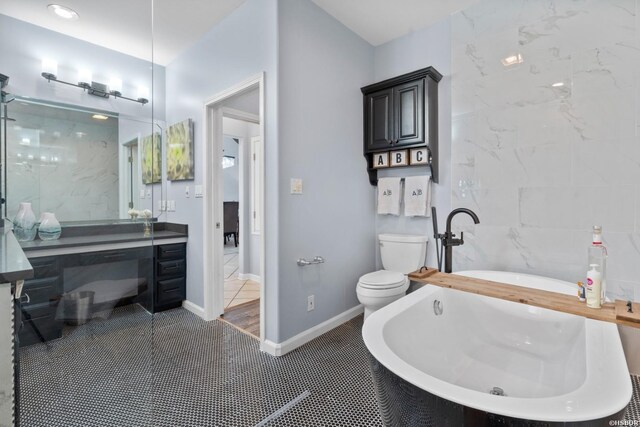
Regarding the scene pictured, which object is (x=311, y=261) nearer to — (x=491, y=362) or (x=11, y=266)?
(x=491, y=362)

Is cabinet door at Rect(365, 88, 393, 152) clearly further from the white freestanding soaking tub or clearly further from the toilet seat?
the white freestanding soaking tub

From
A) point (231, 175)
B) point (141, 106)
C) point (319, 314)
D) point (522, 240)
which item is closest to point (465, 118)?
point (522, 240)

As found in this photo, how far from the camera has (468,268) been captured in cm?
244

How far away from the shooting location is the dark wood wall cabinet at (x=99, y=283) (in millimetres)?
1765

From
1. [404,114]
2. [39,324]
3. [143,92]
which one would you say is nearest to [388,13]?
[404,114]

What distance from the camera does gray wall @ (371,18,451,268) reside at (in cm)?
252

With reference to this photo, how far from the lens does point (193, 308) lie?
2900mm

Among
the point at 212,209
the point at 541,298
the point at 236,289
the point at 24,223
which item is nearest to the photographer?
the point at 541,298

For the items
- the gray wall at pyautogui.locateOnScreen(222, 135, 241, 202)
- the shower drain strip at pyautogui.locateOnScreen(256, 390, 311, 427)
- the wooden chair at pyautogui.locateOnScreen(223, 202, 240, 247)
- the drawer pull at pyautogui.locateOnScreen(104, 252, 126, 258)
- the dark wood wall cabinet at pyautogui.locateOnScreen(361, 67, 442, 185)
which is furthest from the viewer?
the gray wall at pyautogui.locateOnScreen(222, 135, 241, 202)

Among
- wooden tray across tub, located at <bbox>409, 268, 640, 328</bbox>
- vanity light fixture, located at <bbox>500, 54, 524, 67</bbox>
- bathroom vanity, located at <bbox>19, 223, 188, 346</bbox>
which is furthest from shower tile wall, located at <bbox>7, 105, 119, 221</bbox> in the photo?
vanity light fixture, located at <bbox>500, 54, 524, 67</bbox>

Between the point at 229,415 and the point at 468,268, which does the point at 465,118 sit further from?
the point at 229,415

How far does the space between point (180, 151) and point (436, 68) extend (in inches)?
102

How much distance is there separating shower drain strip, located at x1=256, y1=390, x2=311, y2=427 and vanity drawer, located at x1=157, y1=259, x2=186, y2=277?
76.7 inches

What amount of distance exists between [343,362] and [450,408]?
1336 mm
